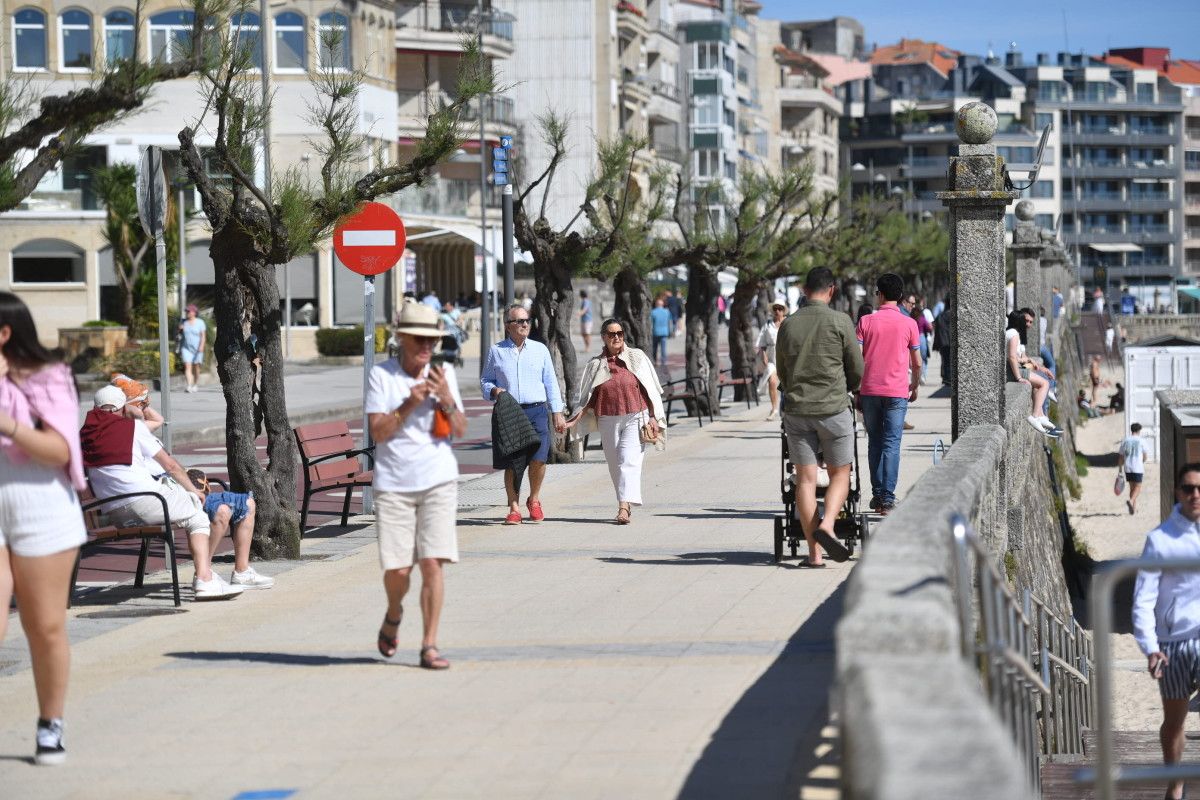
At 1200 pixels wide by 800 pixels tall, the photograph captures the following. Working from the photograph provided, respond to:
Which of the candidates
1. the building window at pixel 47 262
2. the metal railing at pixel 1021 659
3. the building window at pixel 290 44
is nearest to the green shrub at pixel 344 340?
the building window at pixel 47 262

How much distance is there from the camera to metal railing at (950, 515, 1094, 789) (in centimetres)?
577

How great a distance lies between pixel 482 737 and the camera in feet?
25.4

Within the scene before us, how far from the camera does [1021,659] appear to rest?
6766 mm

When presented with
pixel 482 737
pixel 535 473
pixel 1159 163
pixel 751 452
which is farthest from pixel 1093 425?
pixel 1159 163

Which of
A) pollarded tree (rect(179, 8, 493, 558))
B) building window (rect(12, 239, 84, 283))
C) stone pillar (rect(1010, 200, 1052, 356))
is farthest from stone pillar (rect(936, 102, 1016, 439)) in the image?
building window (rect(12, 239, 84, 283))

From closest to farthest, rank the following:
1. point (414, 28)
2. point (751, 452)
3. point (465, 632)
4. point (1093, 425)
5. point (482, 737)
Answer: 1. point (482, 737)
2. point (465, 632)
3. point (751, 452)
4. point (1093, 425)
5. point (414, 28)

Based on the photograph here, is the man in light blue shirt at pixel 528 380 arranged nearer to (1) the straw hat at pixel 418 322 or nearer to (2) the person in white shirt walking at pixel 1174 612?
(1) the straw hat at pixel 418 322

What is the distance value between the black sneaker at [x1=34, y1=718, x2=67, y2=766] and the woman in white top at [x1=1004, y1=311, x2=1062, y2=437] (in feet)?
46.3

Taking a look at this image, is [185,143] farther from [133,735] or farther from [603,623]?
[133,735]

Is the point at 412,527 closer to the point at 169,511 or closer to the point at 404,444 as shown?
the point at 404,444

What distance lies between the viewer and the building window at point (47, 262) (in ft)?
177

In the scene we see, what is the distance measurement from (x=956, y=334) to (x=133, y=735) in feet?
25.6

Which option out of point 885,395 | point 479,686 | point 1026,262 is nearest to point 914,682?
point 479,686

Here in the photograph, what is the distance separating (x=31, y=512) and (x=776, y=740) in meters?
2.90
